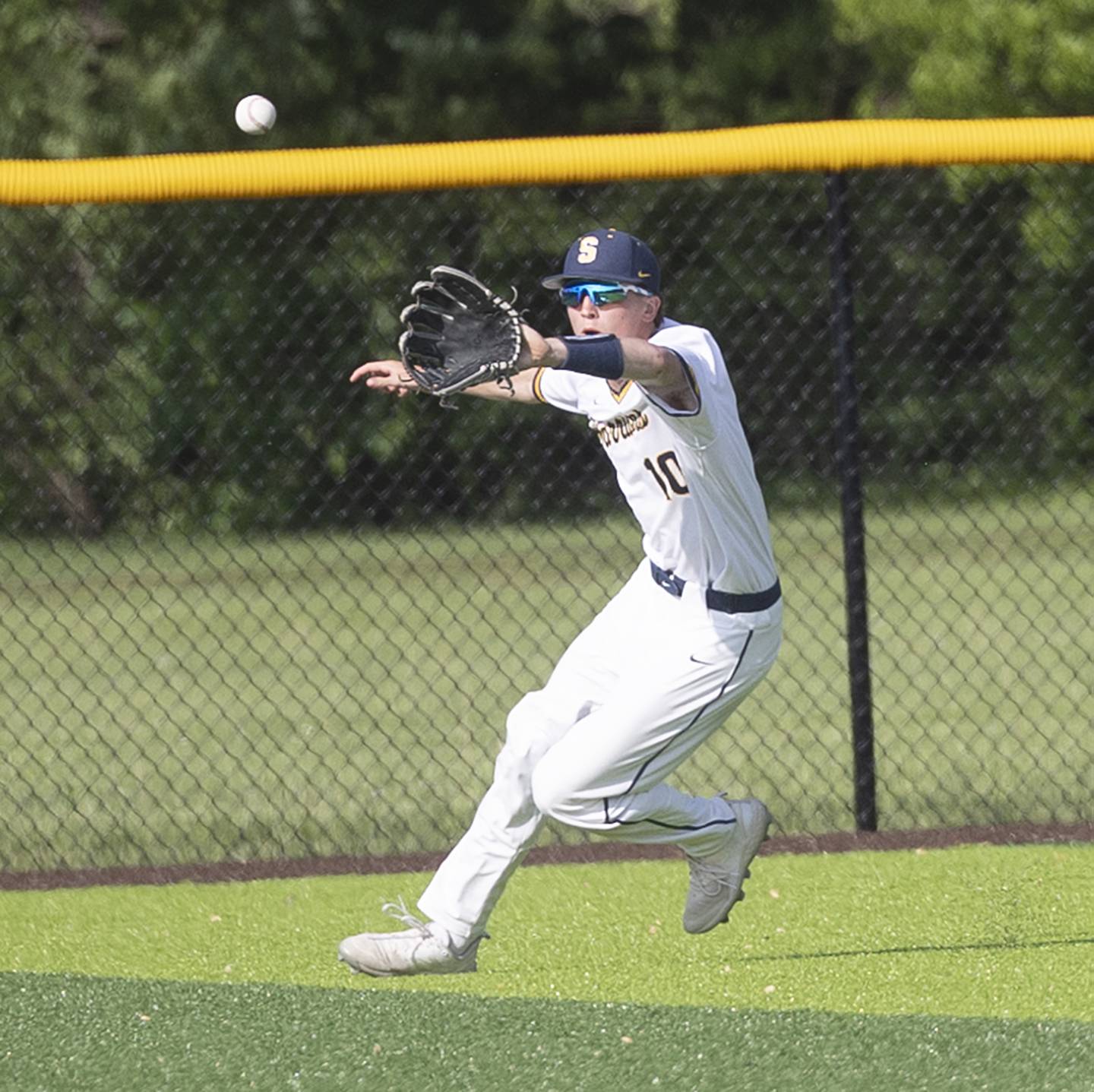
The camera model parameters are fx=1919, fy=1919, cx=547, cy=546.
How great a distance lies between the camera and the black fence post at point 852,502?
5.98m

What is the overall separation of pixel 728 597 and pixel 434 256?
33.7ft

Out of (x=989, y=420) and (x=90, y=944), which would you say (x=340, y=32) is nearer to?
(x=989, y=420)

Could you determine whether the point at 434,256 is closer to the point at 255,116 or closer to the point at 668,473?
the point at 255,116

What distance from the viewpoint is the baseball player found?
14.7 feet

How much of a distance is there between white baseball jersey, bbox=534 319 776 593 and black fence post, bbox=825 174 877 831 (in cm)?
141

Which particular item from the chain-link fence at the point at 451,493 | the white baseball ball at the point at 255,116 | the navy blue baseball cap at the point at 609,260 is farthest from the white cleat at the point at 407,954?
the white baseball ball at the point at 255,116

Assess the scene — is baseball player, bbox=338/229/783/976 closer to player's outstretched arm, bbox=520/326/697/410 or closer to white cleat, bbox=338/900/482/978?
white cleat, bbox=338/900/482/978

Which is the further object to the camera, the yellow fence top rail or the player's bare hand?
the yellow fence top rail

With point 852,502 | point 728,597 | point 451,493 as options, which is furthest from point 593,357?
point 451,493

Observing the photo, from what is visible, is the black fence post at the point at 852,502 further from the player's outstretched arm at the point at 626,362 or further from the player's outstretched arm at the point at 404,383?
the player's outstretched arm at the point at 626,362

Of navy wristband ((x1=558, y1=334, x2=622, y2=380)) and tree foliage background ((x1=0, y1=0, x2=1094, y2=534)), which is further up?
navy wristband ((x1=558, y1=334, x2=622, y2=380))

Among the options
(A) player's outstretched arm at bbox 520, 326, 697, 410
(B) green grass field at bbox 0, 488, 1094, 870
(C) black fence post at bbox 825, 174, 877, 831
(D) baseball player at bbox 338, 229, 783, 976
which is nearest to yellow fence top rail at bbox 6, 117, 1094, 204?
(C) black fence post at bbox 825, 174, 877, 831

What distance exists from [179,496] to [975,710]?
7016 millimetres

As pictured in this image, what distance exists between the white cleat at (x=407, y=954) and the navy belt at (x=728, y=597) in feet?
3.22
